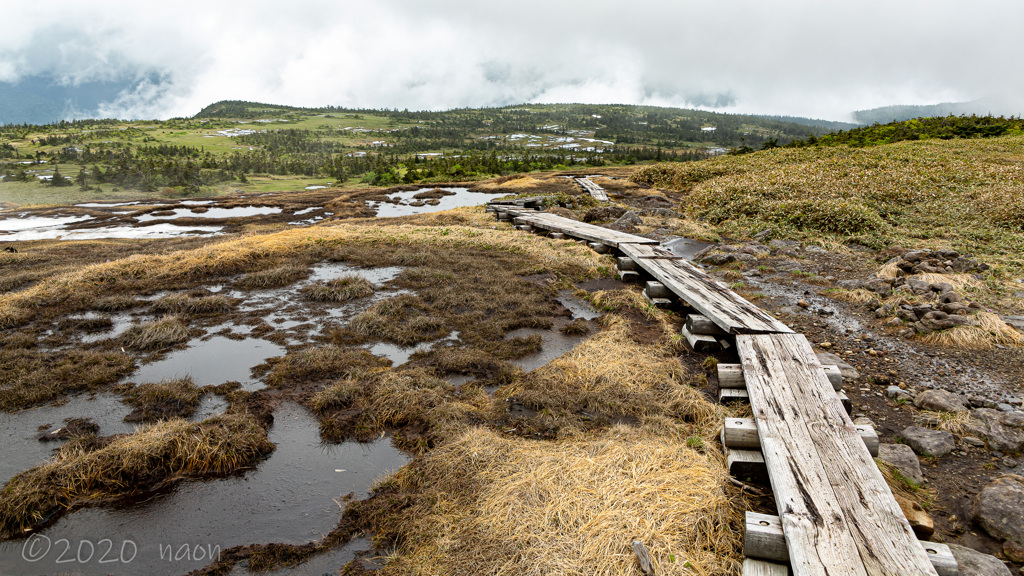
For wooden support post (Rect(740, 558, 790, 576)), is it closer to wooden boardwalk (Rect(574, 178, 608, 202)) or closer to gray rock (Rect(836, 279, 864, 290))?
gray rock (Rect(836, 279, 864, 290))

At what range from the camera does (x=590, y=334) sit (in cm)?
827

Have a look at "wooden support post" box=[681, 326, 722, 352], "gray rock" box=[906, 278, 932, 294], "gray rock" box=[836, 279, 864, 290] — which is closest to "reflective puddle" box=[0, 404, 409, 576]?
"wooden support post" box=[681, 326, 722, 352]

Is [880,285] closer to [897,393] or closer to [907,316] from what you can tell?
[907,316]

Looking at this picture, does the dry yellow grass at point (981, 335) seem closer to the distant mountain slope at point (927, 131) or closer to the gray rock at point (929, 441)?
the gray rock at point (929, 441)

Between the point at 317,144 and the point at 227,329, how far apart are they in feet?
Result: 275

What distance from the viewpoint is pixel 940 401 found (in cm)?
529

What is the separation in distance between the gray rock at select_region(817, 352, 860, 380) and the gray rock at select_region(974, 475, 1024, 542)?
2.34m

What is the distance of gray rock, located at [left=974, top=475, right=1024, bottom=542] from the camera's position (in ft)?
11.5

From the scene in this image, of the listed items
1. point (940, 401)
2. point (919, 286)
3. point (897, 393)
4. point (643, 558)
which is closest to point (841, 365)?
point (897, 393)

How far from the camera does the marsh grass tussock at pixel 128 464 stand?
412 centimetres

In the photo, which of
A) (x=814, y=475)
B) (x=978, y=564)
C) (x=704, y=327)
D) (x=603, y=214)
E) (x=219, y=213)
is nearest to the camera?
(x=978, y=564)

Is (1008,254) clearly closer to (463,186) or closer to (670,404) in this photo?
(670,404)

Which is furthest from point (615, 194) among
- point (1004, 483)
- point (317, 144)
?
point (317, 144)

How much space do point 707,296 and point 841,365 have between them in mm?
2325
